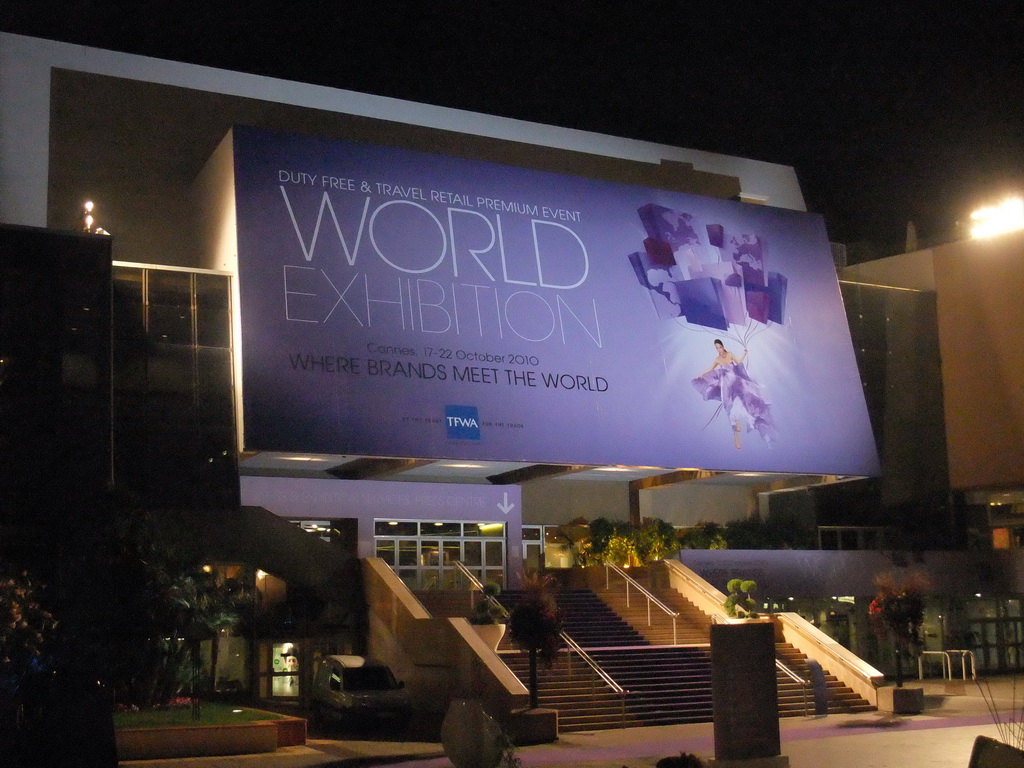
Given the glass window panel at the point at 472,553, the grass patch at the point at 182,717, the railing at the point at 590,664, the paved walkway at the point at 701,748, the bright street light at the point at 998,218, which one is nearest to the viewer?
the paved walkway at the point at 701,748

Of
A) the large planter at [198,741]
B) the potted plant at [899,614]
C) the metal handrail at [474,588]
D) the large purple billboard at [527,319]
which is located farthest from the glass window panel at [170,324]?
the potted plant at [899,614]

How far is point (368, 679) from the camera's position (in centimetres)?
2358

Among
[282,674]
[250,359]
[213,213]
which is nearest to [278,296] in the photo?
[250,359]

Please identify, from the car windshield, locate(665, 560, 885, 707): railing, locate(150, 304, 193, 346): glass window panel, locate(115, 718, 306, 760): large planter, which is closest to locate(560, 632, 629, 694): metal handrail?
the car windshield

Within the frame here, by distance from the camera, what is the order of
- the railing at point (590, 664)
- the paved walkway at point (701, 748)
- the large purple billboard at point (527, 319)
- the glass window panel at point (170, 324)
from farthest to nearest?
the large purple billboard at point (527, 319)
the glass window panel at point (170, 324)
the railing at point (590, 664)
the paved walkway at point (701, 748)

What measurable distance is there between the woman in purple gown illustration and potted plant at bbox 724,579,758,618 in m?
9.77

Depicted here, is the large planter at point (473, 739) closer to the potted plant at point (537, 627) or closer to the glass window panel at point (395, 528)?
the potted plant at point (537, 627)

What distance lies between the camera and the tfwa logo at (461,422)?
102 ft

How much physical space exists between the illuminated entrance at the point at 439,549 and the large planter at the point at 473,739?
60.5 feet

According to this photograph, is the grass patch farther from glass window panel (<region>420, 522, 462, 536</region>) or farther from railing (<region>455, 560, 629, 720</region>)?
glass window panel (<region>420, 522, 462, 536</region>)

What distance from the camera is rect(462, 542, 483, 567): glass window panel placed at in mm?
33594

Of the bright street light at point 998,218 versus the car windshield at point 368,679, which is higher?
the bright street light at point 998,218

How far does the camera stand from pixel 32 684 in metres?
14.5

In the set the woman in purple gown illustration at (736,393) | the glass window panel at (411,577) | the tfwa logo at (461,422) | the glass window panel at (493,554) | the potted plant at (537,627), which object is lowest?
→ the potted plant at (537,627)
